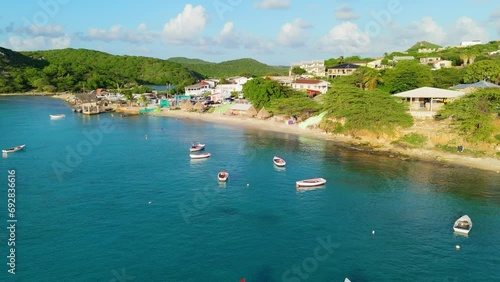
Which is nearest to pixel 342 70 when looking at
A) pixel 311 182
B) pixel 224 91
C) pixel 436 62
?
pixel 436 62

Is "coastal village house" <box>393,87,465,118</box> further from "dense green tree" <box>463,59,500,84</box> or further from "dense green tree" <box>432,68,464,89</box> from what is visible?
"dense green tree" <box>463,59,500,84</box>

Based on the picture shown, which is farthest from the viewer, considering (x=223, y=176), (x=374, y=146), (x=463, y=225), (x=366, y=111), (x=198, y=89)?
(x=198, y=89)

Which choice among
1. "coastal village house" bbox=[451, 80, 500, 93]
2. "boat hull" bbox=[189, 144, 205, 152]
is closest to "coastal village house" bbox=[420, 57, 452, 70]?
"coastal village house" bbox=[451, 80, 500, 93]

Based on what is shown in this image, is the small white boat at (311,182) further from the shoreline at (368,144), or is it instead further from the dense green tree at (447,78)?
the dense green tree at (447,78)

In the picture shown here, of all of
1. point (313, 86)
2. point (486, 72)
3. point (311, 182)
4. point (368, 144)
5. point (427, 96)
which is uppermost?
point (486, 72)

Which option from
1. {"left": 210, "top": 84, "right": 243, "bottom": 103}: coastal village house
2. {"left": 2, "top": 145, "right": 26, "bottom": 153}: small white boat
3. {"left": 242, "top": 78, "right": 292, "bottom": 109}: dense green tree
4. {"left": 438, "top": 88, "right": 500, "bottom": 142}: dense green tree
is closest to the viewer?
{"left": 438, "top": 88, "right": 500, "bottom": 142}: dense green tree

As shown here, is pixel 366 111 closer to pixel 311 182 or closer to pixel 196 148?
pixel 311 182

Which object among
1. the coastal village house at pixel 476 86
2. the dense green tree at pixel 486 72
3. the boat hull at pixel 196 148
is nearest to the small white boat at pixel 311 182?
the boat hull at pixel 196 148
